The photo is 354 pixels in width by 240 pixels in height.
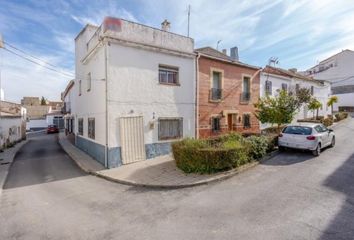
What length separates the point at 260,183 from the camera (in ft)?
24.7

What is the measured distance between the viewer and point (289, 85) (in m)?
22.4

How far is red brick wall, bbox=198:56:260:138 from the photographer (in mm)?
14320

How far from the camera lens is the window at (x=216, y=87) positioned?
49.0ft

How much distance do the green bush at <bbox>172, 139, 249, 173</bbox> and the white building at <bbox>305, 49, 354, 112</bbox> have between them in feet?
121

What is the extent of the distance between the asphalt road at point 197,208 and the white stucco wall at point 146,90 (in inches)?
144

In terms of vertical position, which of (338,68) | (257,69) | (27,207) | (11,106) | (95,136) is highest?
(338,68)

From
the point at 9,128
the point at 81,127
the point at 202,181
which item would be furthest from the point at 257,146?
the point at 9,128

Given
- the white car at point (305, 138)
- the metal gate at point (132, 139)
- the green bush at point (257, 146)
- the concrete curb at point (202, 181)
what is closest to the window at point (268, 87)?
the white car at point (305, 138)

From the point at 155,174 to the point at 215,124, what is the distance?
721 centimetres

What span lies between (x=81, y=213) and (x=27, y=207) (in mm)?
1881

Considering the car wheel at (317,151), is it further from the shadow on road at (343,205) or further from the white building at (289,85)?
the white building at (289,85)

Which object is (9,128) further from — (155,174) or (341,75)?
(341,75)

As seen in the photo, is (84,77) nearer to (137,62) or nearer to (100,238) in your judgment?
(137,62)

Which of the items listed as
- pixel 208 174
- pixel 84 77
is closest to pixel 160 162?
pixel 208 174
